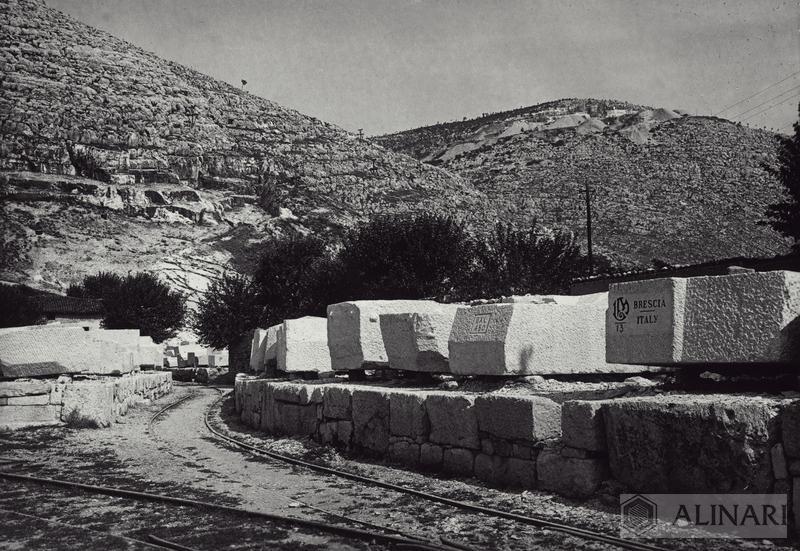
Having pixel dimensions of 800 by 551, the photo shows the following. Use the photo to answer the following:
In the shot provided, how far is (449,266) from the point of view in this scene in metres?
31.2

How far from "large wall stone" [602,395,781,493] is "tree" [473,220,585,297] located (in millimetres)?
20830

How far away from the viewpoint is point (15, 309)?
156 ft

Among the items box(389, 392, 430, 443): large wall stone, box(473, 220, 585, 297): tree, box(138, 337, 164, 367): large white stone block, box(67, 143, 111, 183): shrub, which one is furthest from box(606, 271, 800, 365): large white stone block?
box(67, 143, 111, 183): shrub

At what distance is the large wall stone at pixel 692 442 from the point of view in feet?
17.6

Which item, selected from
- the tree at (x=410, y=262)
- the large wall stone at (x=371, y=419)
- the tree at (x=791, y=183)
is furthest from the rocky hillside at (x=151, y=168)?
the large wall stone at (x=371, y=419)

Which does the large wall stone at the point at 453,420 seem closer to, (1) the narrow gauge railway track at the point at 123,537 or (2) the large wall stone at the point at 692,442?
(2) the large wall stone at the point at 692,442

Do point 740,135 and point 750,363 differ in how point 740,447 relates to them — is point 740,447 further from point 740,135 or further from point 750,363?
point 740,135

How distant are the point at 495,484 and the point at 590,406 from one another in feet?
5.25

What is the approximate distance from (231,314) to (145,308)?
14.5m

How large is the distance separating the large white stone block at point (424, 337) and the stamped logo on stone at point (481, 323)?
0.93m

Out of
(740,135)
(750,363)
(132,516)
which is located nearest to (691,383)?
(750,363)

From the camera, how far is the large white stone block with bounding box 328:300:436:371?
39.6ft

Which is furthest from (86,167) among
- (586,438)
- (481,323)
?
(586,438)

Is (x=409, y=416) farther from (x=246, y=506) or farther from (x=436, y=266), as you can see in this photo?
(x=436, y=266)
